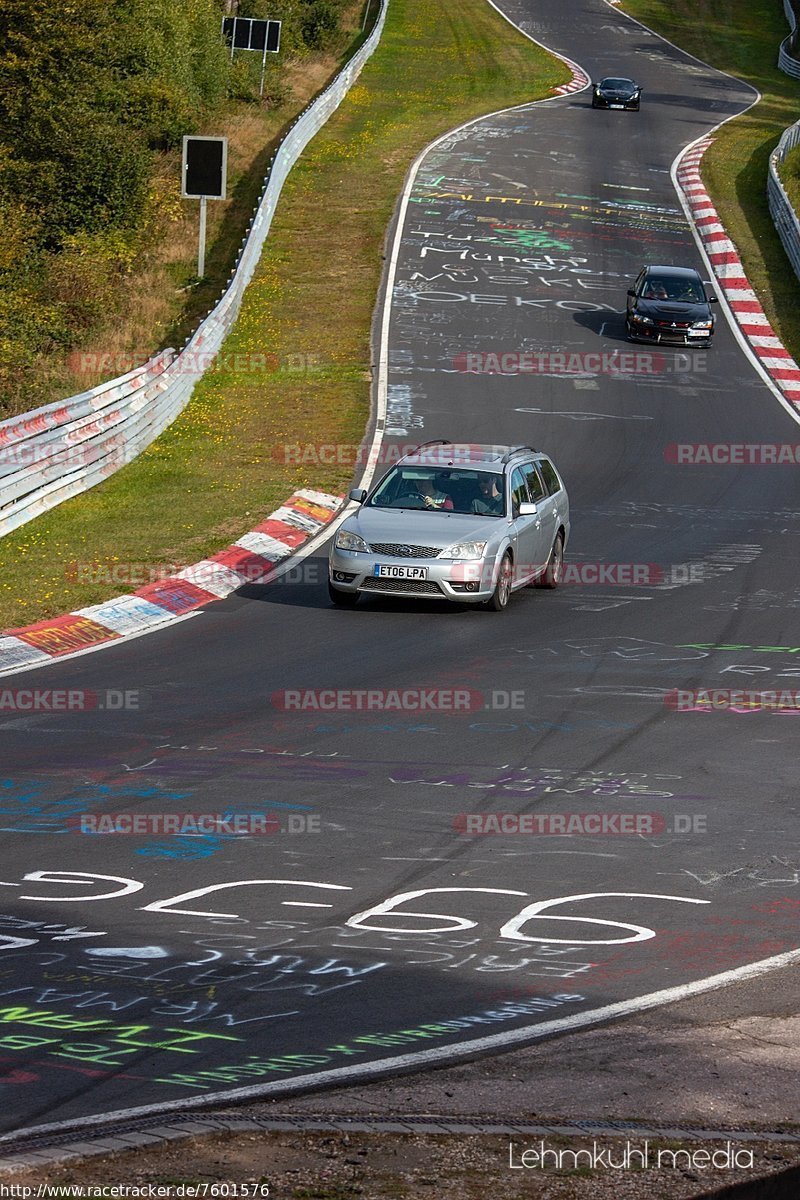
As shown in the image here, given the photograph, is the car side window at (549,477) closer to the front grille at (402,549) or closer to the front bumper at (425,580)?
the front bumper at (425,580)

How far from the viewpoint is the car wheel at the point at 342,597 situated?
17281mm

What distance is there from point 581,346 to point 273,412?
9.15 m

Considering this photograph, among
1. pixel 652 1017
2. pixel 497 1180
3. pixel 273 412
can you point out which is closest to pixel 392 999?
pixel 652 1017

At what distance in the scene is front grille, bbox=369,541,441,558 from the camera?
1709 cm

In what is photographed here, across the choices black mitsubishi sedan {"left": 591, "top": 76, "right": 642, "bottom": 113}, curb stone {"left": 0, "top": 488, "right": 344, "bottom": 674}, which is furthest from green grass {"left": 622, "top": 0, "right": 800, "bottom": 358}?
curb stone {"left": 0, "top": 488, "right": 344, "bottom": 674}

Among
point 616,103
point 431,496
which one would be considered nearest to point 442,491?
point 431,496

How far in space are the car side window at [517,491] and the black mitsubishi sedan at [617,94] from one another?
1790 inches

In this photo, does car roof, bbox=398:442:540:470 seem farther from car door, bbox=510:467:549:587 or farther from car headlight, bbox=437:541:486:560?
car headlight, bbox=437:541:486:560

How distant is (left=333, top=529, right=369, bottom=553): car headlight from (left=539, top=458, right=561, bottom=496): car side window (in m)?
3.14

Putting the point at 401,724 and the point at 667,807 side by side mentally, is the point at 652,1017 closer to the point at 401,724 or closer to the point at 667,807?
the point at 667,807

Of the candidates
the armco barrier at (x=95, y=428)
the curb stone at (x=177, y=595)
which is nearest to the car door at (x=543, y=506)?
the curb stone at (x=177, y=595)

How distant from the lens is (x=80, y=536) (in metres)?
19.7

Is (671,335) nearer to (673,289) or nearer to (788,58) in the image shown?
(673,289)

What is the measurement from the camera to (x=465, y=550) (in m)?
17.1
